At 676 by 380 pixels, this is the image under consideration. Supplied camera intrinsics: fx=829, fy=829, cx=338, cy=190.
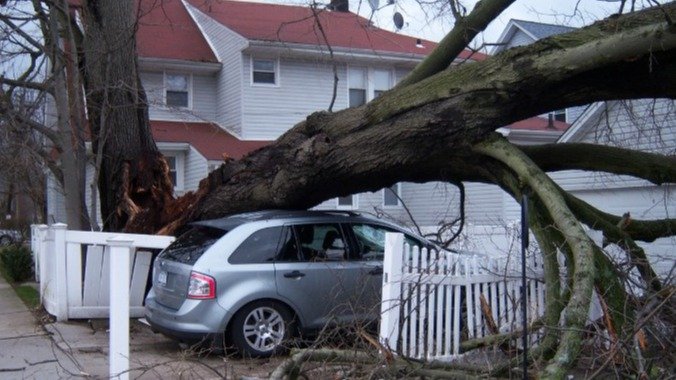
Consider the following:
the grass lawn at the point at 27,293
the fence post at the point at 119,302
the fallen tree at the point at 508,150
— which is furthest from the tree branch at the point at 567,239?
the grass lawn at the point at 27,293

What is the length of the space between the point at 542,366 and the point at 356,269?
3.75 m

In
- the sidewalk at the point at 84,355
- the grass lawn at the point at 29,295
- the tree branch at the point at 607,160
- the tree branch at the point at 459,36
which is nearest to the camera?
the sidewalk at the point at 84,355

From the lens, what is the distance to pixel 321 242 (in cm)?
950

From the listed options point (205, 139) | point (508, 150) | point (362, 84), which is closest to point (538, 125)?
point (362, 84)

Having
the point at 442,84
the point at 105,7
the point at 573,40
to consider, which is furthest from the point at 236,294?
the point at 105,7

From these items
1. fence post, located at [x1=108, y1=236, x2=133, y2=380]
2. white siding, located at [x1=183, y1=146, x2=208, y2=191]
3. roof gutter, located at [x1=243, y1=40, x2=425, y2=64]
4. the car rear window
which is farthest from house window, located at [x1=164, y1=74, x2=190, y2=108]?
fence post, located at [x1=108, y1=236, x2=133, y2=380]

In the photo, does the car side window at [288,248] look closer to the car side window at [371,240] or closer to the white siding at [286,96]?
the car side window at [371,240]

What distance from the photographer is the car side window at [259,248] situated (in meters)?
9.00

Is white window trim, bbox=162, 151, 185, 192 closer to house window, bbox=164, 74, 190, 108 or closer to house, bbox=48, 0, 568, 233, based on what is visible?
house, bbox=48, 0, 568, 233

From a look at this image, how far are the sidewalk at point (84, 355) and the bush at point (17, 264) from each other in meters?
5.95

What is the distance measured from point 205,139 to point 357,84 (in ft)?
15.9

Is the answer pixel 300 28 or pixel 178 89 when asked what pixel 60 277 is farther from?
pixel 300 28

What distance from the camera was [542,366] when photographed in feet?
18.9

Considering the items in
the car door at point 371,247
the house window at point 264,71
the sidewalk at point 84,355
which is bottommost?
the sidewalk at point 84,355
